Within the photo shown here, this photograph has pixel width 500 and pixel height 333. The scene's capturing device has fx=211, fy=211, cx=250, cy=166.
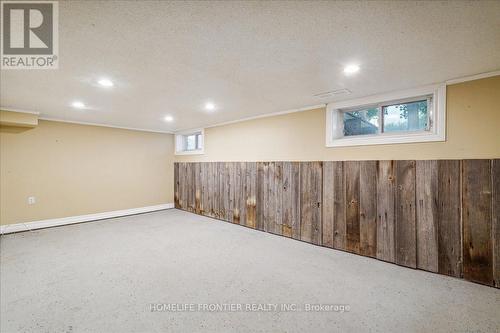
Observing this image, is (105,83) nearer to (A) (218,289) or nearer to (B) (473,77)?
(A) (218,289)

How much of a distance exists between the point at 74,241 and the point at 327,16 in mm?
4492

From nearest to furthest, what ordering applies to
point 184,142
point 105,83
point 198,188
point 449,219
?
1. point 449,219
2. point 105,83
3. point 198,188
4. point 184,142

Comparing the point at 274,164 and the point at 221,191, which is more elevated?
the point at 274,164

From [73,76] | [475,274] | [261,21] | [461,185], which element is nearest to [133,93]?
[73,76]

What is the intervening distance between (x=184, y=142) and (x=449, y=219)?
594 cm

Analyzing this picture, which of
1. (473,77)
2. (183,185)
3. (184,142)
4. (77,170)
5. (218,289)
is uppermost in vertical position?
(473,77)

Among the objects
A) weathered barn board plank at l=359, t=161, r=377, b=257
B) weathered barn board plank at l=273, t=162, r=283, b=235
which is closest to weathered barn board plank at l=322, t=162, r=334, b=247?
weathered barn board plank at l=359, t=161, r=377, b=257

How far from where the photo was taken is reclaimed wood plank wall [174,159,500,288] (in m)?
2.20

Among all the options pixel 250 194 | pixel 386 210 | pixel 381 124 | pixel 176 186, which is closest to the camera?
pixel 386 210

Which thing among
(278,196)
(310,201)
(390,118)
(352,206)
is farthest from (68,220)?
(390,118)

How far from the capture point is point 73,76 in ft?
7.38

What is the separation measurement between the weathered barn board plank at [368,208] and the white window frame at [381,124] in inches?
14.5

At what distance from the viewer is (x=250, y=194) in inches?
166

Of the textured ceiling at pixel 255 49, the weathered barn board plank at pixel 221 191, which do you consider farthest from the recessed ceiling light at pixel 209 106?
the weathered barn board plank at pixel 221 191
